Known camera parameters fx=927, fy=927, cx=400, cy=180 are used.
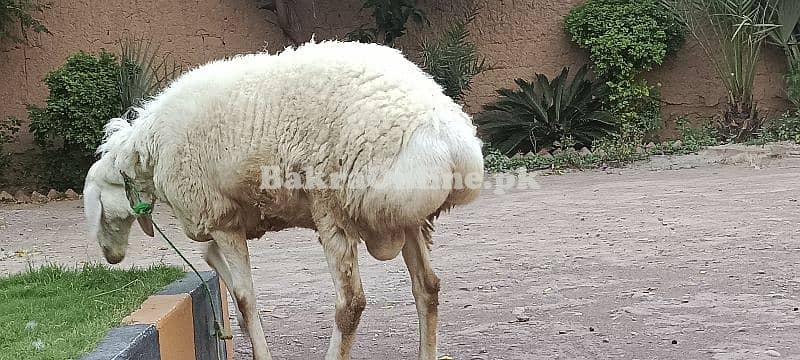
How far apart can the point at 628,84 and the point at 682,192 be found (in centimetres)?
381

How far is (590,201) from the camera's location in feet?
27.1

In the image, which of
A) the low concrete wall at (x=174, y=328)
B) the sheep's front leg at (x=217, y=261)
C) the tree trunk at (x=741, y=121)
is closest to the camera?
the low concrete wall at (x=174, y=328)

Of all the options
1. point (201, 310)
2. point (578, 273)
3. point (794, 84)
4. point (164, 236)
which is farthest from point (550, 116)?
point (201, 310)

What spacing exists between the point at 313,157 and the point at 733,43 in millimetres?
9151

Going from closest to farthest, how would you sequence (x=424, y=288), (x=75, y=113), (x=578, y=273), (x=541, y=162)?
(x=424, y=288)
(x=578, y=273)
(x=75, y=113)
(x=541, y=162)

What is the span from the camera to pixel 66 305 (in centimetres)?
368

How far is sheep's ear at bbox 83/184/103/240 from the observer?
4249mm

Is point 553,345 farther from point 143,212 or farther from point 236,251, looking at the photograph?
point 143,212

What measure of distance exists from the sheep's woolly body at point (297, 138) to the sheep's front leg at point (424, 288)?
1.36 ft

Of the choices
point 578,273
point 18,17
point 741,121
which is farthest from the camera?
point 18,17

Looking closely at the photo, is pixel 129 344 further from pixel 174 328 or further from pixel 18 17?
pixel 18 17

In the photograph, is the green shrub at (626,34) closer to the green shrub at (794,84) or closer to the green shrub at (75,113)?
the green shrub at (794,84)

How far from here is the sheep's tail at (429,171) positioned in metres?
3.15

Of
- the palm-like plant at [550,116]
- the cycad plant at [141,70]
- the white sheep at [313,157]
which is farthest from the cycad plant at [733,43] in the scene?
the white sheep at [313,157]
